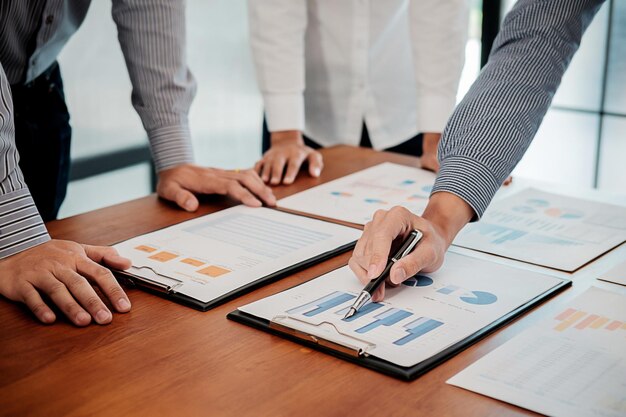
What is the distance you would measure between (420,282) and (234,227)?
15.3 inches

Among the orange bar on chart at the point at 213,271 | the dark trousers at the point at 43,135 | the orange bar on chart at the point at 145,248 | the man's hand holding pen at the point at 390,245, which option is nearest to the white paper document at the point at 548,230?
the man's hand holding pen at the point at 390,245

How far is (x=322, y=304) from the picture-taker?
1016mm

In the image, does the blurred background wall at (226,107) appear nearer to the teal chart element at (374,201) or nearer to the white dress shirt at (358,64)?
the white dress shirt at (358,64)

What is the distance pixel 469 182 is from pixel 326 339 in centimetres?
46

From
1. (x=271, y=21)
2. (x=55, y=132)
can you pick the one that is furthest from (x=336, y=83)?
(x=55, y=132)

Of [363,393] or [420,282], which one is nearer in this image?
[363,393]

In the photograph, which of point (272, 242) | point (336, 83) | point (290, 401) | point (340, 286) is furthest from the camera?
point (336, 83)

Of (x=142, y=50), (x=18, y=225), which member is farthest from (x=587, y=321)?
(x=142, y=50)

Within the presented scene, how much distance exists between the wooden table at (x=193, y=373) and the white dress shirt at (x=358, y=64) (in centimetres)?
94

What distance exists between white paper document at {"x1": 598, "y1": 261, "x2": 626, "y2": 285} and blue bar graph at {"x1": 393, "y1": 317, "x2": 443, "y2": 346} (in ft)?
0.99

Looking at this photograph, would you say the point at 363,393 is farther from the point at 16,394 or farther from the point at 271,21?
the point at 271,21

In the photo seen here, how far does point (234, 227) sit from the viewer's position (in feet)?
4.42

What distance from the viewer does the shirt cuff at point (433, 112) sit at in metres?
1.87

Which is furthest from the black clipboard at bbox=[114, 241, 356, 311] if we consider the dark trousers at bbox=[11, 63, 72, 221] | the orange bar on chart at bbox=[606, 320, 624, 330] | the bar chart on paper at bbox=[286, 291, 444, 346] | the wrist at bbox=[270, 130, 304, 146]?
the wrist at bbox=[270, 130, 304, 146]
